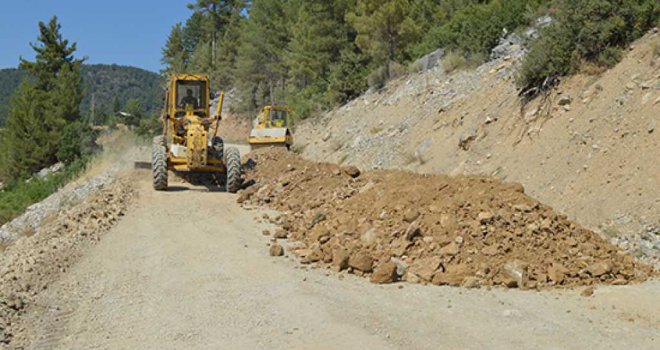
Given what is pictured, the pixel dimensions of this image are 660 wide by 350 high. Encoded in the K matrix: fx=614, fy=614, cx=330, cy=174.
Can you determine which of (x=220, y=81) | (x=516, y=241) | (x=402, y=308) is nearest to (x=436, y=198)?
(x=516, y=241)

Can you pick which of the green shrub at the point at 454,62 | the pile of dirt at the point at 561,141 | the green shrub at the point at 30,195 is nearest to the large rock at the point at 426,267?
the pile of dirt at the point at 561,141

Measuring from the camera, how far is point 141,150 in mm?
25172

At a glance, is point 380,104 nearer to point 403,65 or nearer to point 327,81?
point 403,65

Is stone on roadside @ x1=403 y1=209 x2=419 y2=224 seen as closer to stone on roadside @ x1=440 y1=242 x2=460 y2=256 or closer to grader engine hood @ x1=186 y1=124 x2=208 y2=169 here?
stone on roadside @ x1=440 y1=242 x2=460 y2=256

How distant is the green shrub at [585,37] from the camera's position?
13562 mm

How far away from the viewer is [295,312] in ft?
22.5

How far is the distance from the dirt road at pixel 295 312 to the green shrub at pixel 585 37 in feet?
25.0

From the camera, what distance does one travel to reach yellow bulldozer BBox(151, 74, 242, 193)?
16.1 metres

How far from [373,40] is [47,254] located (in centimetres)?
2242

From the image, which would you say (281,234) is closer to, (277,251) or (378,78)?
(277,251)

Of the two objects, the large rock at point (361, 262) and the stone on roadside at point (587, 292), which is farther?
the large rock at point (361, 262)

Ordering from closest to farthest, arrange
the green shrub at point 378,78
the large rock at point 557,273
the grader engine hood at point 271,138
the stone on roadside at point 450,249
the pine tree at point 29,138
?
the large rock at point 557,273 → the stone on roadside at point 450,249 → the grader engine hood at point 271,138 → the green shrub at point 378,78 → the pine tree at point 29,138

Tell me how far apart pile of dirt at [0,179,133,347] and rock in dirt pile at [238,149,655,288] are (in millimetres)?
3540

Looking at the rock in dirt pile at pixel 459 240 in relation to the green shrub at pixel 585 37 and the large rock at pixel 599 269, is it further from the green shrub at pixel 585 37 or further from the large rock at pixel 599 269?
the green shrub at pixel 585 37
